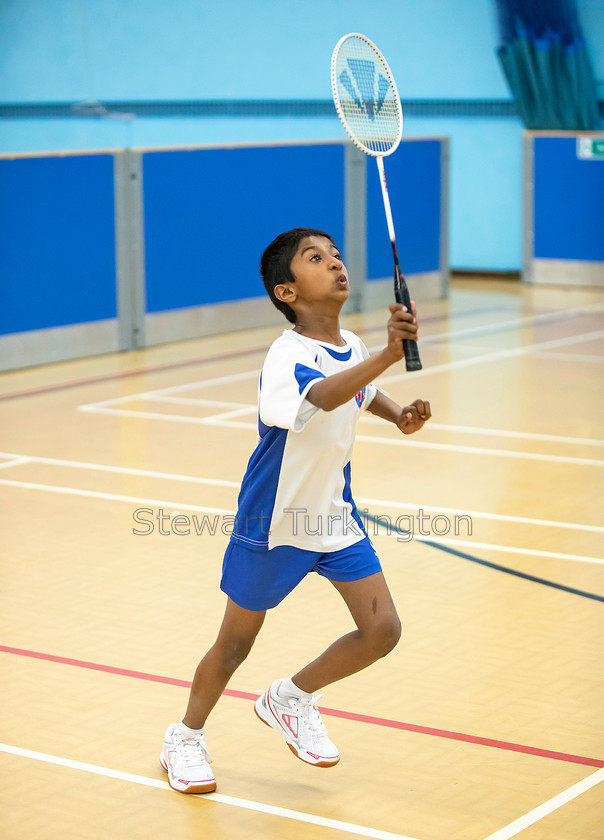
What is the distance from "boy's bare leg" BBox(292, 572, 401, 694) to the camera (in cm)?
382

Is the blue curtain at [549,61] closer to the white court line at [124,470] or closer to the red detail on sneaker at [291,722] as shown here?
the white court line at [124,470]

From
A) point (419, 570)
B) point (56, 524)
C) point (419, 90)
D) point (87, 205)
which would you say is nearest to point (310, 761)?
point (419, 570)

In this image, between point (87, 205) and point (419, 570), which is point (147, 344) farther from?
point (419, 570)

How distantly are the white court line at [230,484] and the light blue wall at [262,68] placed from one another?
1069cm

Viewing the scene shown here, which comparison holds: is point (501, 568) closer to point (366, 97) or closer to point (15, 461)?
point (366, 97)

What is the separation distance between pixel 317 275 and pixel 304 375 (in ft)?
1.09

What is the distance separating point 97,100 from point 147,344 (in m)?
8.94

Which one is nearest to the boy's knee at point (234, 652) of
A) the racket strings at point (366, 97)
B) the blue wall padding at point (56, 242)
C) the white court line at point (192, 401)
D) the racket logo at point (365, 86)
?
the racket strings at point (366, 97)

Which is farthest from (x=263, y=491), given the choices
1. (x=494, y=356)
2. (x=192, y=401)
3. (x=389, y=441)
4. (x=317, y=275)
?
Answer: (x=494, y=356)

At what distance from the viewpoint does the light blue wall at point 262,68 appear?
57.8 feet

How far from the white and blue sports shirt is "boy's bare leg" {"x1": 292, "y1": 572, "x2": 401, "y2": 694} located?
14 centimetres

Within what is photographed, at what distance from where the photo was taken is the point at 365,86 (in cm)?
462

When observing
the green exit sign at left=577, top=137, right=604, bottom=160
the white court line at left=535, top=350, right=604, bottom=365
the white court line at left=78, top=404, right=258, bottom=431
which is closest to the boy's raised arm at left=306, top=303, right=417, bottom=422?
the white court line at left=78, top=404, right=258, bottom=431

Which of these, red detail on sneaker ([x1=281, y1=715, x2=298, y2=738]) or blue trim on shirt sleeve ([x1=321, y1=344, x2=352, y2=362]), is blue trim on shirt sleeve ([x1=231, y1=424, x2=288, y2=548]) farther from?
red detail on sneaker ([x1=281, y1=715, x2=298, y2=738])
